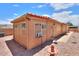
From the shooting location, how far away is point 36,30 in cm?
352

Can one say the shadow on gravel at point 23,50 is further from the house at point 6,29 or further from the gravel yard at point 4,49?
the house at point 6,29

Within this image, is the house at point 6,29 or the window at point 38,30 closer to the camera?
the house at point 6,29

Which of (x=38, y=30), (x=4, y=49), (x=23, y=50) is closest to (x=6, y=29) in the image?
(x=4, y=49)

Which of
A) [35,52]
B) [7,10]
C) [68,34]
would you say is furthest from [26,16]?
[68,34]

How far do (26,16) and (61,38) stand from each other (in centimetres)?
78

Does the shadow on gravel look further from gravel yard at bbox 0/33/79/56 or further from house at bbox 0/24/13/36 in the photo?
house at bbox 0/24/13/36

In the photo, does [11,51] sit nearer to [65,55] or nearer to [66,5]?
[65,55]

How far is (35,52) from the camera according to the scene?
3.35 m

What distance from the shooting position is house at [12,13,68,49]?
135 inches

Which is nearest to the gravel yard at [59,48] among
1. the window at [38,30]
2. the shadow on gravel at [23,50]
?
the shadow on gravel at [23,50]

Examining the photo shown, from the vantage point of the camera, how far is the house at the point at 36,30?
11.2 ft

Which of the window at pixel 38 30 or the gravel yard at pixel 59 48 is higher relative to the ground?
the window at pixel 38 30

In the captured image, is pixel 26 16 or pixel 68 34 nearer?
pixel 26 16

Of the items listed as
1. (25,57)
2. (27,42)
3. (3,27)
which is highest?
(3,27)
